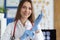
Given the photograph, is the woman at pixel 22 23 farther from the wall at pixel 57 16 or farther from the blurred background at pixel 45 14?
the wall at pixel 57 16

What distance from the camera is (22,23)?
4.57 feet

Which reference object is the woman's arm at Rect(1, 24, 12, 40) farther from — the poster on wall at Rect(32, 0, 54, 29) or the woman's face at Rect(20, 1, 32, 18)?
the poster on wall at Rect(32, 0, 54, 29)

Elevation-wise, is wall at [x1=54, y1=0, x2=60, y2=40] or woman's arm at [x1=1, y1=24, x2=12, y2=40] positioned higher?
wall at [x1=54, y1=0, x2=60, y2=40]

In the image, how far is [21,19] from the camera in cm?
141

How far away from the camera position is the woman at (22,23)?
1.37 m

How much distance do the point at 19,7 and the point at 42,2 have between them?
238 millimetres

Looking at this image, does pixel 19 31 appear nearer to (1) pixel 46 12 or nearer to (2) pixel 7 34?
(2) pixel 7 34

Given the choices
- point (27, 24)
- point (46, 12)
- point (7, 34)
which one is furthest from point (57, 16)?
point (7, 34)

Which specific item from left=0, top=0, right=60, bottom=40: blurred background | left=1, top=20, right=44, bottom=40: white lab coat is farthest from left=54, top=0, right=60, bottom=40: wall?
left=1, top=20, right=44, bottom=40: white lab coat

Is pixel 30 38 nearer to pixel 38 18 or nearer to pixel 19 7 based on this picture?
pixel 38 18

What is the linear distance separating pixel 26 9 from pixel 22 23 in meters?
0.14

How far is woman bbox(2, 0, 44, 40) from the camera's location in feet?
4.50

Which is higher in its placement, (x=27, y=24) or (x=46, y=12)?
(x=46, y=12)

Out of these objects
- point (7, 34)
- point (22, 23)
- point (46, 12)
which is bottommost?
point (7, 34)
